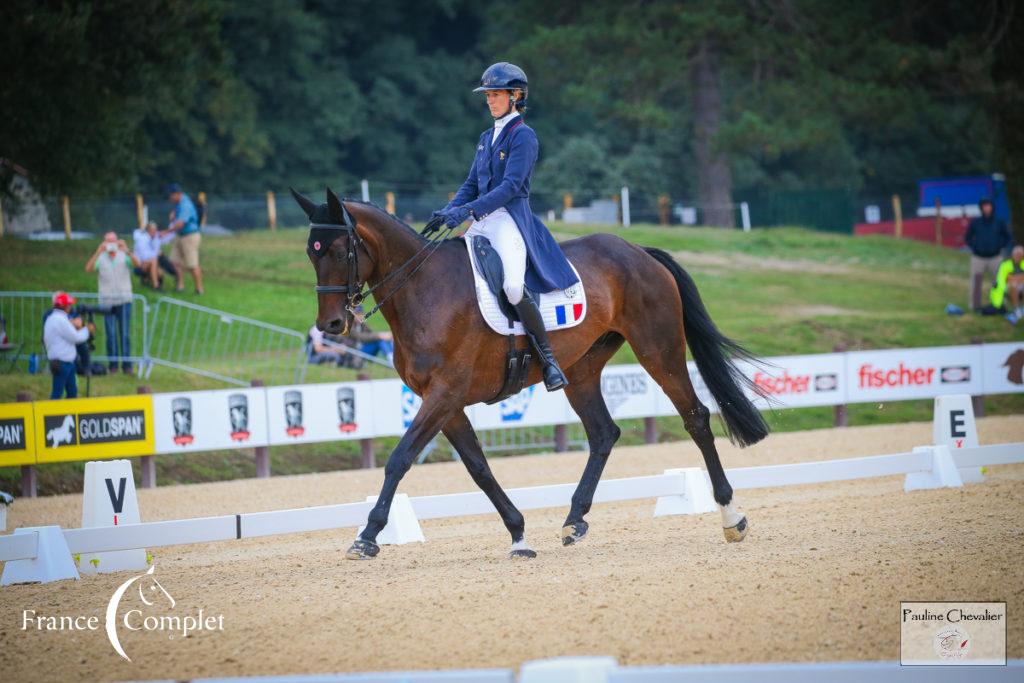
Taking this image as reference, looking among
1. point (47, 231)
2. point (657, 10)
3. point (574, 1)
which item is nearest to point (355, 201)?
point (47, 231)

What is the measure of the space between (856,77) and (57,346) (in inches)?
920

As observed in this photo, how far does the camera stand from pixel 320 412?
46.0 feet

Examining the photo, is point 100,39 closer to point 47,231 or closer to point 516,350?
point 47,231

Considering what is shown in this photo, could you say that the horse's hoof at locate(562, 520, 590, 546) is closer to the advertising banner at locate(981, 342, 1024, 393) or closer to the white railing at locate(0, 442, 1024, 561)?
the white railing at locate(0, 442, 1024, 561)

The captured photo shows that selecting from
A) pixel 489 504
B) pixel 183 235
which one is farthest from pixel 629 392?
pixel 183 235

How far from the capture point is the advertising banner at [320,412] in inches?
545

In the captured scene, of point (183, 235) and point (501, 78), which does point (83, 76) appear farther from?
point (501, 78)

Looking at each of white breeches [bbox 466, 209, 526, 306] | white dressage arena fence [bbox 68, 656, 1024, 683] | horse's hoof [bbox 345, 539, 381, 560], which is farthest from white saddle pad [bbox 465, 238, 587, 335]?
white dressage arena fence [bbox 68, 656, 1024, 683]

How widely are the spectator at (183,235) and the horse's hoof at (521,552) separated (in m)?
14.7

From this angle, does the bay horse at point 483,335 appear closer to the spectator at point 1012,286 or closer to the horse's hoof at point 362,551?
the horse's hoof at point 362,551

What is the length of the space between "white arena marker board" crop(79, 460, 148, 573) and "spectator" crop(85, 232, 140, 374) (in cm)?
843

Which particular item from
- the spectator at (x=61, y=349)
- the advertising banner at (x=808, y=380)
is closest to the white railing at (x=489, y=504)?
the advertising banner at (x=808, y=380)

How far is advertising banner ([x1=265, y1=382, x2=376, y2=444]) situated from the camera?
13.8m

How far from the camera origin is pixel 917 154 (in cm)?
5012
